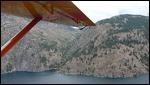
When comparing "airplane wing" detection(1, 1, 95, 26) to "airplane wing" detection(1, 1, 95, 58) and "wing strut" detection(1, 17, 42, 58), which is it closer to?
"airplane wing" detection(1, 1, 95, 58)

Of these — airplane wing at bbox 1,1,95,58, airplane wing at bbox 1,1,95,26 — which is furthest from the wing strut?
airplane wing at bbox 1,1,95,26

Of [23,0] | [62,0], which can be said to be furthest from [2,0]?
[62,0]

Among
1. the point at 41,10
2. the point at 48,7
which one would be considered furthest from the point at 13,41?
the point at 48,7

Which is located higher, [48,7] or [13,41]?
[48,7]

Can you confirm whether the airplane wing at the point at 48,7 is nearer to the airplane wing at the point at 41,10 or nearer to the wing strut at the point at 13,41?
the airplane wing at the point at 41,10

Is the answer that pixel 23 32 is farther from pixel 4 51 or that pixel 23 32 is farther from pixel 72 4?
pixel 72 4

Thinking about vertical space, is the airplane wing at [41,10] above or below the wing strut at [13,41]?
above

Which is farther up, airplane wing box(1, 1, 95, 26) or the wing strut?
airplane wing box(1, 1, 95, 26)

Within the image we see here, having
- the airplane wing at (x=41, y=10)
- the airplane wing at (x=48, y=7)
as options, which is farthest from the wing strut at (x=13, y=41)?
the airplane wing at (x=48, y=7)

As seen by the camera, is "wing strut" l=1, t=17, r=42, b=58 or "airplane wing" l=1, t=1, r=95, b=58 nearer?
"airplane wing" l=1, t=1, r=95, b=58

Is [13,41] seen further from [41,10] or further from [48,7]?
[48,7]

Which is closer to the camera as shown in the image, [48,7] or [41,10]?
[48,7]
